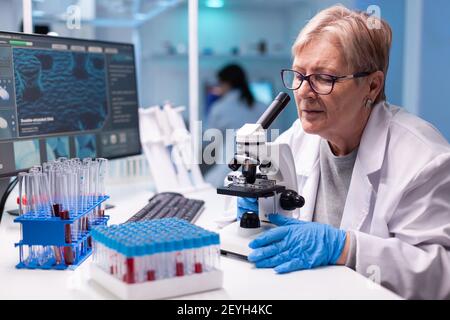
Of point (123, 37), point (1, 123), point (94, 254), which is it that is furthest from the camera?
point (123, 37)

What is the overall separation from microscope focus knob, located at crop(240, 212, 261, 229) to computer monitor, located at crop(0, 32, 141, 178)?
2.33ft

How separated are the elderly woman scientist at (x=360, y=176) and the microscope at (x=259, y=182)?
4cm

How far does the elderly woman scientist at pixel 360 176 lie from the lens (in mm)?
1101

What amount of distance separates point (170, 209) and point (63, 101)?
0.50 m

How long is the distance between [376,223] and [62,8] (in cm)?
181

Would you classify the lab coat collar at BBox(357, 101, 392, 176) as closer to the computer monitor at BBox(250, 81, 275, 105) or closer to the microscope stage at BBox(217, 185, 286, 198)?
the microscope stage at BBox(217, 185, 286, 198)

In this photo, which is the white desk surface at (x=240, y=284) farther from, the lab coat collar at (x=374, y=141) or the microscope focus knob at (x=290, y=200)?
the lab coat collar at (x=374, y=141)

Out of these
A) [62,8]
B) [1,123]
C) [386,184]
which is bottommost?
[386,184]

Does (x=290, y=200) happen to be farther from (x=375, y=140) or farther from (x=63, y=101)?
(x=63, y=101)

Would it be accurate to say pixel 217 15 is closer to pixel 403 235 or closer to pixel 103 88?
pixel 103 88

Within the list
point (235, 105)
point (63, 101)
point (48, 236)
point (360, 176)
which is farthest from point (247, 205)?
point (235, 105)

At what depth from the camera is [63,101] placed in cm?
161
